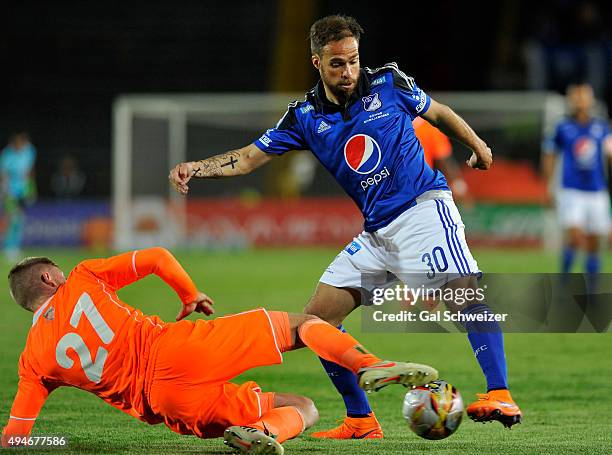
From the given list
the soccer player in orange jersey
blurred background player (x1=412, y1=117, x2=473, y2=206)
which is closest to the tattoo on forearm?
the soccer player in orange jersey

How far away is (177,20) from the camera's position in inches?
1037

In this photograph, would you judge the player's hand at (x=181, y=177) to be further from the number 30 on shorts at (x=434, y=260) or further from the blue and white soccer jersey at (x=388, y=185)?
the number 30 on shorts at (x=434, y=260)

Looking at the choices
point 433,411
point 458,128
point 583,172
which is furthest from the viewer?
point 583,172

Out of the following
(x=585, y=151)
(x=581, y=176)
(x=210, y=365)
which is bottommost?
(x=210, y=365)

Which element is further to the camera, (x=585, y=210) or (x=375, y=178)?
(x=585, y=210)

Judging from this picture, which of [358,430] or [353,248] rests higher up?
[353,248]

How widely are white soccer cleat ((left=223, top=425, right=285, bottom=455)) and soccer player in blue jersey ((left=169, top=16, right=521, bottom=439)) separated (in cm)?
98

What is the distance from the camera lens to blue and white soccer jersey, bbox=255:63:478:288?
17.6 feet

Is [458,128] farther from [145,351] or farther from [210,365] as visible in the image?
[145,351]

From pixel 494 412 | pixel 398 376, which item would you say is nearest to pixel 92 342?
pixel 398 376

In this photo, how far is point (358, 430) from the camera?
542 centimetres

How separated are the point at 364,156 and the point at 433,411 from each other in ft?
4.81

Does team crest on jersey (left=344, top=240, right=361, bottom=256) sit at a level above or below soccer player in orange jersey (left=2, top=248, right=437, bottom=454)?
above

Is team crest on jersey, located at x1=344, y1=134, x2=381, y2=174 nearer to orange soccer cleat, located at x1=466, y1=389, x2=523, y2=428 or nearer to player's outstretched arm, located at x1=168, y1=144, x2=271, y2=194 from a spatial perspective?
player's outstretched arm, located at x1=168, y1=144, x2=271, y2=194
